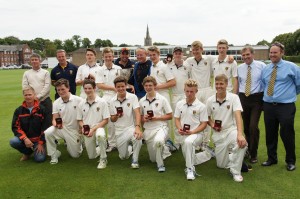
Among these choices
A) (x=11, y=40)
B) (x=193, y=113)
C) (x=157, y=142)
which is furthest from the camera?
(x=11, y=40)

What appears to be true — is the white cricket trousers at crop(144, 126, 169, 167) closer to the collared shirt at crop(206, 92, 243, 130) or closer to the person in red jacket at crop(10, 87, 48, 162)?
the collared shirt at crop(206, 92, 243, 130)

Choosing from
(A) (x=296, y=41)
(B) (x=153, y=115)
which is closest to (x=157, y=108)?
(B) (x=153, y=115)

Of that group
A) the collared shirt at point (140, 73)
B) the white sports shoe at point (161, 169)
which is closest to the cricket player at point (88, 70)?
the collared shirt at point (140, 73)

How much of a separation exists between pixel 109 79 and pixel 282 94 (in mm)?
3697

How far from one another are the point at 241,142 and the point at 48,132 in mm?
3635

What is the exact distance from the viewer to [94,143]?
247 inches

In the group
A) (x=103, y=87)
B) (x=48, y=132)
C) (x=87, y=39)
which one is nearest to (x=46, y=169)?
(x=48, y=132)

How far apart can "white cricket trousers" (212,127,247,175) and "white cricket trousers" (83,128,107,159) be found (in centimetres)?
206

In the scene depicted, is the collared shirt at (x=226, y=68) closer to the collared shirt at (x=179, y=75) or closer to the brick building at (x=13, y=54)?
the collared shirt at (x=179, y=75)

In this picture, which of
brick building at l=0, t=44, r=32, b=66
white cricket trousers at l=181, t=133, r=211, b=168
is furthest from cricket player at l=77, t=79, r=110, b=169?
brick building at l=0, t=44, r=32, b=66

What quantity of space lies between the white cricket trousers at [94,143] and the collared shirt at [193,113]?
152 centimetres

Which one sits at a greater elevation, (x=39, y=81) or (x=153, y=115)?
(x=39, y=81)

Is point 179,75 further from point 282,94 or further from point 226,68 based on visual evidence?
point 282,94

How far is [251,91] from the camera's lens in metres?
5.96
